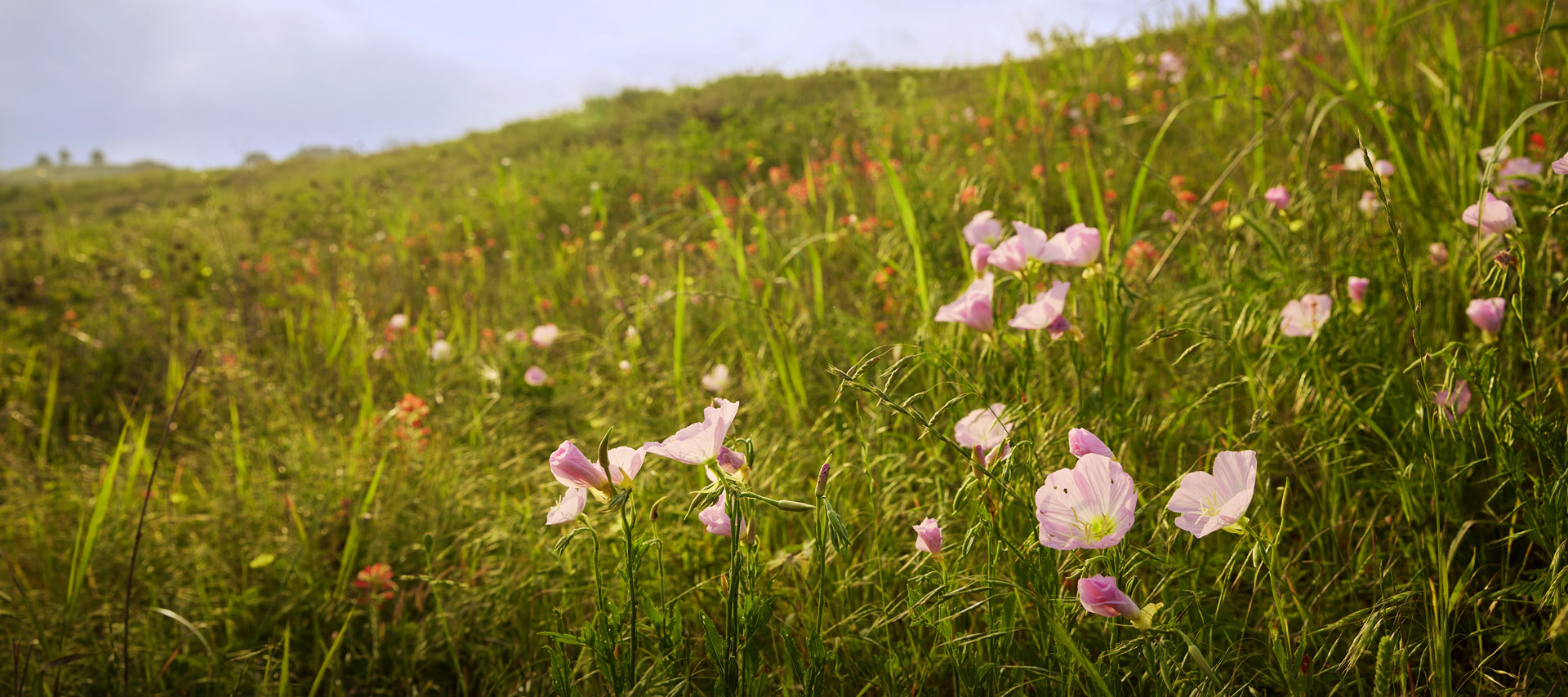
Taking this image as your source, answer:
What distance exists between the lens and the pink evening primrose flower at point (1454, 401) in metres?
1.01

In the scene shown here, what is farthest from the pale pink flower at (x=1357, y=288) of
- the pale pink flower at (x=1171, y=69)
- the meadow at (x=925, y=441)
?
the pale pink flower at (x=1171, y=69)

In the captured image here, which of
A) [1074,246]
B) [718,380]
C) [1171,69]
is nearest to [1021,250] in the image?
[1074,246]

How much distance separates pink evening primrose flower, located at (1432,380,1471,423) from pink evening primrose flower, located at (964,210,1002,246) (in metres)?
0.75

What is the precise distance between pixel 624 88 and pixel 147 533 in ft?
30.7

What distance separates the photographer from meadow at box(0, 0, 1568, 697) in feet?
2.95

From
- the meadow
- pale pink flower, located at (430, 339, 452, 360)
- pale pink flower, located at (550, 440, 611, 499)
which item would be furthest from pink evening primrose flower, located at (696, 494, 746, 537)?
pale pink flower, located at (430, 339, 452, 360)

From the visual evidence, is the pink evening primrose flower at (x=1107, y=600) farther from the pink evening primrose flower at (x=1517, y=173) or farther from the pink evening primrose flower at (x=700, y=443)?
the pink evening primrose flower at (x=1517, y=173)

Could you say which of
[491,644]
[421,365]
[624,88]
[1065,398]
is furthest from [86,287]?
[624,88]

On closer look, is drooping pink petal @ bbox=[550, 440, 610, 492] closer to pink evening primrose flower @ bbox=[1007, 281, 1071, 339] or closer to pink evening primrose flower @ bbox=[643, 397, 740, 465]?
pink evening primrose flower @ bbox=[643, 397, 740, 465]

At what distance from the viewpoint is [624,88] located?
1032cm

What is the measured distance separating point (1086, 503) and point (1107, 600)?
104 mm

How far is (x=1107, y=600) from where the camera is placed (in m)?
0.75

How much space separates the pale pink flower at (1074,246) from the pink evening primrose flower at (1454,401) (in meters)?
0.48

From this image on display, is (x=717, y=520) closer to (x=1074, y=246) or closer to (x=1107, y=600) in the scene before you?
(x=1107, y=600)
